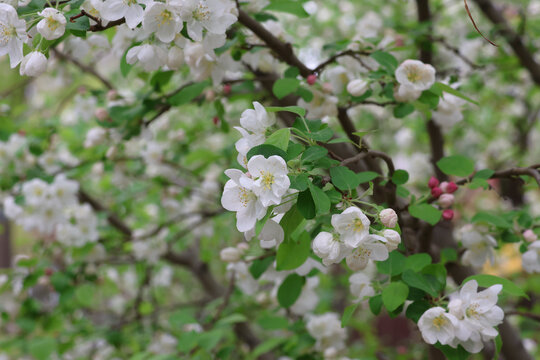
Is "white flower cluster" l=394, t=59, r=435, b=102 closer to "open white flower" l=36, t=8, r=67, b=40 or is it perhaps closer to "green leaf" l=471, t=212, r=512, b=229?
"green leaf" l=471, t=212, r=512, b=229

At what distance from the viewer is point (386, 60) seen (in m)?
1.31

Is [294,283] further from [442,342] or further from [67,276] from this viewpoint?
[67,276]

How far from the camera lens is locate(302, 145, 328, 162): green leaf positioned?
0.86 m

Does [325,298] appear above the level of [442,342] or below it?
below

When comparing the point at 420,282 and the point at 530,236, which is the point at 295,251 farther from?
the point at 530,236

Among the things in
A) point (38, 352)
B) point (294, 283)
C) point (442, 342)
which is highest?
point (442, 342)

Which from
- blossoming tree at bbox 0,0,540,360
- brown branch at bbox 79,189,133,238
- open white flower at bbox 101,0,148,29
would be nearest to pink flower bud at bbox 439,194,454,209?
blossoming tree at bbox 0,0,540,360

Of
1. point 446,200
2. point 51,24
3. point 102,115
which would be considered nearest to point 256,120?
point 51,24

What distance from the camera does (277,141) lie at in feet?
2.81

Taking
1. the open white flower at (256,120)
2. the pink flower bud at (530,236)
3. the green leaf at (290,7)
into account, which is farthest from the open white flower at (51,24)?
the pink flower bud at (530,236)

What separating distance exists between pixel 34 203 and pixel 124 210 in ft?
2.44

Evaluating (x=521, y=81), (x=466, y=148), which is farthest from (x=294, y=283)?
(x=466, y=148)

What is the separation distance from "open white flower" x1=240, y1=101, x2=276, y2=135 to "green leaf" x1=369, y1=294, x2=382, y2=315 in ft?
1.49

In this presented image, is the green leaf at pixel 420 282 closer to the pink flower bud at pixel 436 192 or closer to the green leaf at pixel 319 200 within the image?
the pink flower bud at pixel 436 192
